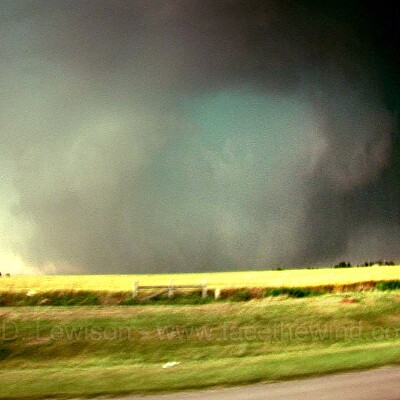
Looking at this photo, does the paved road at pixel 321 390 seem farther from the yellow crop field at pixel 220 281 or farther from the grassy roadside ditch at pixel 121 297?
the yellow crop field at pixel 220 281

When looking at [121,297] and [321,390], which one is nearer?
[321,390]

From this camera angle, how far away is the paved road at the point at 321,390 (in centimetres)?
923

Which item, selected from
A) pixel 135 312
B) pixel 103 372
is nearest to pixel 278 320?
pixel 135 312

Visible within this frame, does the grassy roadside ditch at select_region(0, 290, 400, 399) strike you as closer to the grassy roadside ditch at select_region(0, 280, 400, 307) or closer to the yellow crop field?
the grassy roadside ditch at select_region(0, 280, 400, 307)

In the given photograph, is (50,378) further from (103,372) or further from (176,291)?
(176,291)

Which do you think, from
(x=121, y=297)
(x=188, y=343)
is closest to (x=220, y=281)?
(x=121, y=297)

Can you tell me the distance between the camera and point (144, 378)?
1323 centimetres

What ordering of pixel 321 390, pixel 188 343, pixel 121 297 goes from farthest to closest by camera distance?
1. pixel 121 297
2. pixel 188 343
3. pixel 321 390

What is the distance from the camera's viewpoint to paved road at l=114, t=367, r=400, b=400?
9.23 m

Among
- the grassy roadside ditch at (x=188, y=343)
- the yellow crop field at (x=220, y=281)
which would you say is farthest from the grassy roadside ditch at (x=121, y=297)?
the yellow crop field at (x=220, y=281)

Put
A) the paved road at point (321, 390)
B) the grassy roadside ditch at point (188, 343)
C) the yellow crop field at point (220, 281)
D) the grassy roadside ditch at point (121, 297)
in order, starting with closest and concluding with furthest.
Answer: the paved road at point (321, 390)
the grassy roadside ditch at point (188, 343)
the grassy roadside ditch at point (121, 297)
the yellow crop field at point (220, 281)

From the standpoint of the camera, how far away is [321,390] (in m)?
9.75

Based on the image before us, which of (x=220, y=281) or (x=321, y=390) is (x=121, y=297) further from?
(x=321, y=390)

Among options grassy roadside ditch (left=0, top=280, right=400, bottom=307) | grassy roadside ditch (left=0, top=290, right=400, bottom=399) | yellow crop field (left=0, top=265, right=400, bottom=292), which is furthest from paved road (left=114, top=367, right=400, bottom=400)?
yellow crop field (left=0, top=265, right=400, bottom=292)
